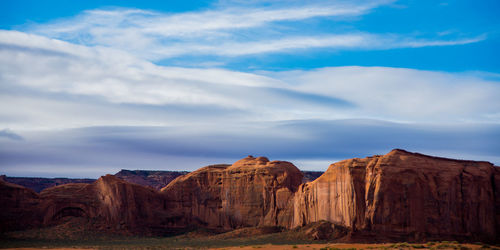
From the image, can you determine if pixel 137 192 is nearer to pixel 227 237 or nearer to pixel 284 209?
pixel 227 237

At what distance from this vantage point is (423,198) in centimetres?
5244

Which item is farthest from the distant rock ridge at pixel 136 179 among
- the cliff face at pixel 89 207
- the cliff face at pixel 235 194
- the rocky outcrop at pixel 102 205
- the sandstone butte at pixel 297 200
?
the rocky outcrop at pixel 102 205

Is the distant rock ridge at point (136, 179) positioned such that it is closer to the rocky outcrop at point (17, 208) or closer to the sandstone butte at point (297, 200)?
the sandstone butte at point (297, 200)

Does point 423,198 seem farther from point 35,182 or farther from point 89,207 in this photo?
point 35,182

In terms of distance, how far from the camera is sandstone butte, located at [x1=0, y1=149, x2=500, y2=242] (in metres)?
52.2

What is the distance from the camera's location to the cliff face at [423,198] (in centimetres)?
5200

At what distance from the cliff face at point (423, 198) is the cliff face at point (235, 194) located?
15727 millimetres

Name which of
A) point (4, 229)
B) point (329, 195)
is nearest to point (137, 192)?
point (4, 229)

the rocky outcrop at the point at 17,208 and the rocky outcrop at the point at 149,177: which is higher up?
the rocky outcrop at the point at 149,177

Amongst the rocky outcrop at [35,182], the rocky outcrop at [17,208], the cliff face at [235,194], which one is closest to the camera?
the rocky outcrop at [17,208]

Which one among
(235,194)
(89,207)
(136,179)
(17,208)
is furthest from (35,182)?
(235,194)

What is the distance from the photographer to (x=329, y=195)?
5731 cm

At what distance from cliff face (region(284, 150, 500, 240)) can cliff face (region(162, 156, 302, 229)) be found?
1573 centimetres

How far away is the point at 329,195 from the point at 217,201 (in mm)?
20970
